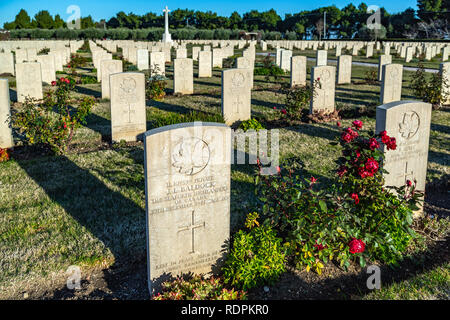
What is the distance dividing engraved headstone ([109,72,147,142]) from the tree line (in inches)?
2272

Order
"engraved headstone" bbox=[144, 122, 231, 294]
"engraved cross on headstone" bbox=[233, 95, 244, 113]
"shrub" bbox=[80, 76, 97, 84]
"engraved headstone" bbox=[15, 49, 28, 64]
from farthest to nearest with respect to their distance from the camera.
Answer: "engraved headstone" bbox=[15, 49, 28, 64]
"shrub" bbox=[80, 76, 97, 84]
"engraved cross on headstone" bbox=[233, 95, 244, 113]
"engraved headstone" bbox=[144, 122, 231, 294]

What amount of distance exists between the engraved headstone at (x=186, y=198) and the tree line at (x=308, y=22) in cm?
6211

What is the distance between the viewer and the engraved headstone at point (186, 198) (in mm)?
3891

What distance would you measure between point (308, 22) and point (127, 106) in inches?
3589

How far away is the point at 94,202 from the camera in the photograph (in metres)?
5.90

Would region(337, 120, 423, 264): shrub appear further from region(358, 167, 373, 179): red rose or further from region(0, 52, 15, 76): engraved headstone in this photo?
region(0, 52, 15, 76): engraved headstone

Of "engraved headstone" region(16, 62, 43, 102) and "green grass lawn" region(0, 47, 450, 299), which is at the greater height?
"engraved headstone" region(16, 62, 43, 102)

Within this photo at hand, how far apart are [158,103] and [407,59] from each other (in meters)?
22.1

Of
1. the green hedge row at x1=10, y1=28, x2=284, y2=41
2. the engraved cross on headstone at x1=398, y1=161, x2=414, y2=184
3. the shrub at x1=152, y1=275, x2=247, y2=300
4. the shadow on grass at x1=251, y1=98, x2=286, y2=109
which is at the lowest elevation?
the shrub at x1=152, y1=275, x2=247, y2=300

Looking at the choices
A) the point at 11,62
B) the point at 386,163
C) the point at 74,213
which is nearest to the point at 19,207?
the point at 74,213

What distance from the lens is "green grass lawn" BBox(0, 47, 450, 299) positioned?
14.5 feet

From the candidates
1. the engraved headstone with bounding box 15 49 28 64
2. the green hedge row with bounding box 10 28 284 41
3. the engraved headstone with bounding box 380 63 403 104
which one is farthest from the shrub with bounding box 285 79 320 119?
the green hedge row with bounding box 10 28 284 41

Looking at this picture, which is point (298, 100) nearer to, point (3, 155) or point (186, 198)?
point (3, 155)
